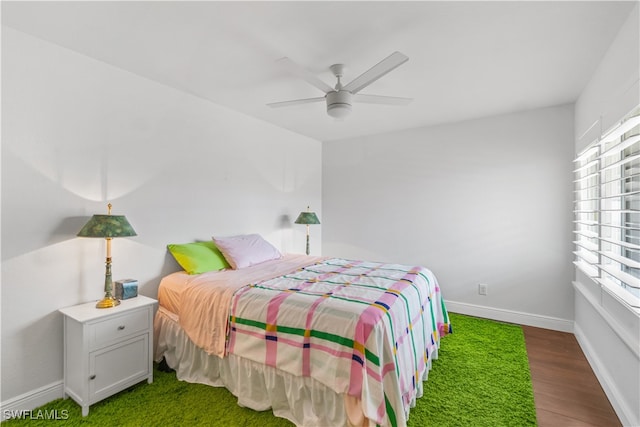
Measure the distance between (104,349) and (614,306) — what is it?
11.5ft

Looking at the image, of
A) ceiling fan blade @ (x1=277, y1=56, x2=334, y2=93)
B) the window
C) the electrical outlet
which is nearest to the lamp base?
ceiling fan blade @ (x1=277, y1=56, x2=334, y2=93)

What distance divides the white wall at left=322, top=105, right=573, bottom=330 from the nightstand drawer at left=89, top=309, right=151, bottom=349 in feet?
10.6

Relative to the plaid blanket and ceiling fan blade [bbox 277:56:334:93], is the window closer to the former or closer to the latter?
the plaid blanket

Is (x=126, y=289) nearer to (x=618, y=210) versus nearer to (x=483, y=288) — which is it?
(x=618, y=210)

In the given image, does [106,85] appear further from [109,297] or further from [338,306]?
[338,306]

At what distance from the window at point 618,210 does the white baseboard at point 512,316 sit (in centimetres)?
84

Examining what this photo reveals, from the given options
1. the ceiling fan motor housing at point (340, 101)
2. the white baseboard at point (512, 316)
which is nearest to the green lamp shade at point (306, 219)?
the ceiling fan motor housing at point (340, 101)

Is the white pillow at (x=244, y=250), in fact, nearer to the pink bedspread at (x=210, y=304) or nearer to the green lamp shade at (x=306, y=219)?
the pink bedspread at (x=210, y=304)

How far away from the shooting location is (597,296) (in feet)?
7.97

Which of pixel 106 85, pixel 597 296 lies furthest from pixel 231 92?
pixel 597 296

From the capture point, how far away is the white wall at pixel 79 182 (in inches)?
77.7

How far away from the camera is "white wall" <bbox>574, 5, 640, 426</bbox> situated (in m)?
1.75

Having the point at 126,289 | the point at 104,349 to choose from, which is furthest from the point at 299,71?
the point at 104,349

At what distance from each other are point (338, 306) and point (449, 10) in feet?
6.21
